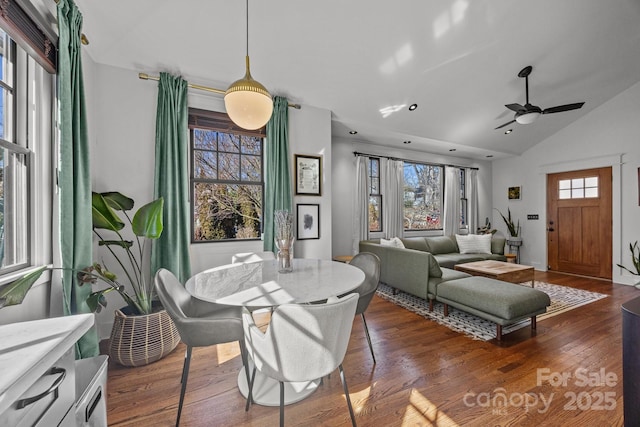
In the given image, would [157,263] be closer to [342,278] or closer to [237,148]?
[237,148]

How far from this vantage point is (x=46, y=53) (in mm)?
1734

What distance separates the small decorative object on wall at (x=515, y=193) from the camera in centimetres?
605

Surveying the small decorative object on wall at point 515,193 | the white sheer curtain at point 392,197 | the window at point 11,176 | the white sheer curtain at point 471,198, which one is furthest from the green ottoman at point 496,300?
the small decorative object on wall at point 515,193

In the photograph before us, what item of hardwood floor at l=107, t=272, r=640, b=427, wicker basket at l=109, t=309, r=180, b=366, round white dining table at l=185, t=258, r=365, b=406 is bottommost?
hardwood floor at l=107, t=272, r=640, b=427

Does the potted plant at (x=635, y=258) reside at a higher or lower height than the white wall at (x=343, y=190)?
lower

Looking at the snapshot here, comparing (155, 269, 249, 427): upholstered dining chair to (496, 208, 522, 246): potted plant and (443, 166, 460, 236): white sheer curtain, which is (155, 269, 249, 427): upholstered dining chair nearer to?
(443, 166, 460, 236): white sheer curtain

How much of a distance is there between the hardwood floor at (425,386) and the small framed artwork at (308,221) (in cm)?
143

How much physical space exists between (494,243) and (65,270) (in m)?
6.44

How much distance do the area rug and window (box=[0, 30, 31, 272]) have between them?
11.8ft

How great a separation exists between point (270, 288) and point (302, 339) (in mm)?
461

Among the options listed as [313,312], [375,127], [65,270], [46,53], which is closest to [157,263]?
[65,270]

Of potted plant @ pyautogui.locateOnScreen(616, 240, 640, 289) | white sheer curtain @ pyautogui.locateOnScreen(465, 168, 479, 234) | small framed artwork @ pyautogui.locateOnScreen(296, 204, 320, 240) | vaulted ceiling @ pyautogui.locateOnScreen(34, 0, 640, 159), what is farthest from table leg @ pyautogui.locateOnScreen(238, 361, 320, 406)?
white sheer curtain @ pyautogui.locateOnScreen(465, 168, 479, 234)

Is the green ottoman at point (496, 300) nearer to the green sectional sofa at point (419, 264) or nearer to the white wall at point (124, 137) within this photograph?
the green sectional sofa at point (419, 264)

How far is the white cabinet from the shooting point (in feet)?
2.02
